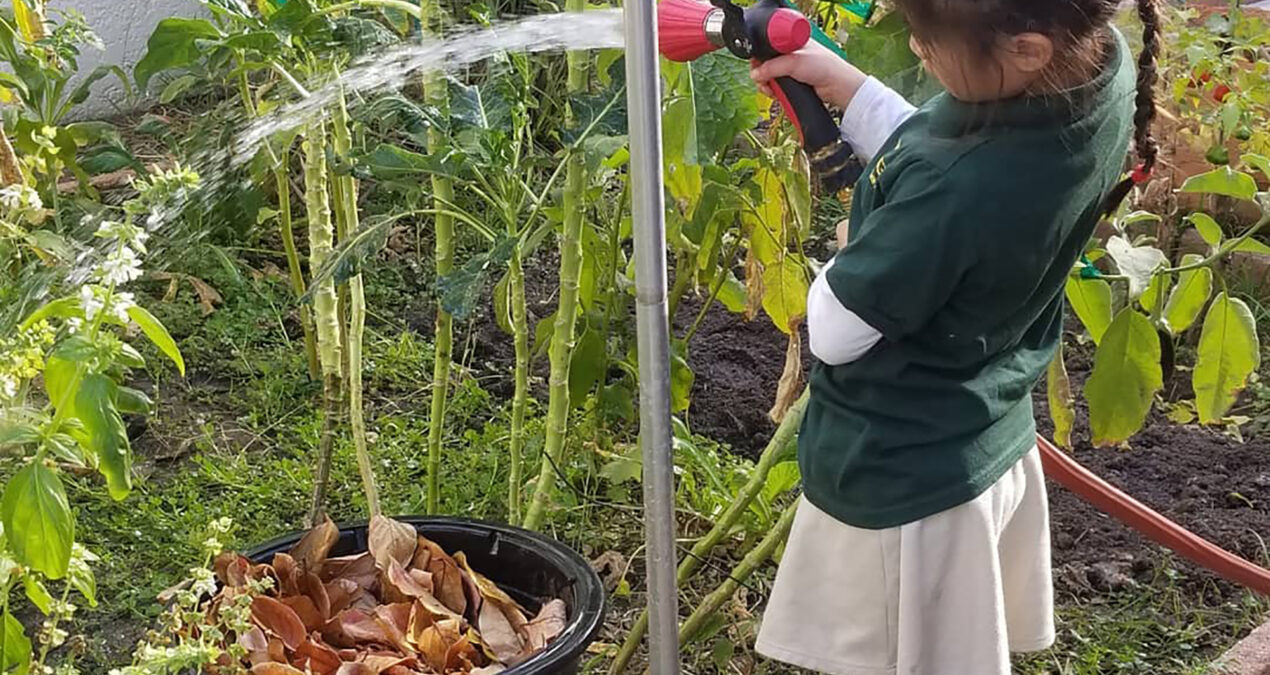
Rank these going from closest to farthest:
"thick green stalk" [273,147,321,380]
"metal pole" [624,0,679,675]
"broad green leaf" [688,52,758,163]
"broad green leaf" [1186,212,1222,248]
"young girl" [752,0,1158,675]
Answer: "metal pole" [624,0,679,675]
"young girl" [752,0,1158,675]
"broad green leaf" [688,52,758,163]
"broad green leaf" [1186,212,1222,248]
"thick green stalk" [273,147,321,380]

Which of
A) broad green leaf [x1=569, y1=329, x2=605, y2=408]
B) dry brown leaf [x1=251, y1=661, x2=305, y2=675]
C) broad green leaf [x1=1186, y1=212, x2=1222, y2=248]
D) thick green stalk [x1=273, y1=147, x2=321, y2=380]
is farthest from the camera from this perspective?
thick green stalk [x1=273, y1=147, x2=321, y2=380]

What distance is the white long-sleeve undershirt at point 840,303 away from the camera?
50.9 inches

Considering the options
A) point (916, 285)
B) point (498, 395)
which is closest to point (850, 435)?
point (916, 285)

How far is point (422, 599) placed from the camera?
1721 mm

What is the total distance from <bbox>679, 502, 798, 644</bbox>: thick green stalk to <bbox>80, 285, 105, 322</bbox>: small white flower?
2.85 ft

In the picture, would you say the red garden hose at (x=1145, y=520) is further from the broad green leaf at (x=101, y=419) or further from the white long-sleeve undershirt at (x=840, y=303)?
the broad green leaf at (x=101, y=419)

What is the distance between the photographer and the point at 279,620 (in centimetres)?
166

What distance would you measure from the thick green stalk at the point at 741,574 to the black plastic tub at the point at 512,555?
23cm

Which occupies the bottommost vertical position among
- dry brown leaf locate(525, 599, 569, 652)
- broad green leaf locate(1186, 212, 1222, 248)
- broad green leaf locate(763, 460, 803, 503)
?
broad green leaf locate(763, 460, 803, 503)

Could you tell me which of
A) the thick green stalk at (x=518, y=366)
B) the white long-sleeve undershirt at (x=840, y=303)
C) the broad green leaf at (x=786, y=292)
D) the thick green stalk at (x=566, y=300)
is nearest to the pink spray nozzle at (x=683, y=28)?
the white long-sleeve undershirt at (x=840, y=303)

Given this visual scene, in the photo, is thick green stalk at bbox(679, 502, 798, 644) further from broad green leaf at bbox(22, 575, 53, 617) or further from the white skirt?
broad green leaf at bbox(22, 575, 53, 617)

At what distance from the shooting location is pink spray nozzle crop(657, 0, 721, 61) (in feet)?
4.54

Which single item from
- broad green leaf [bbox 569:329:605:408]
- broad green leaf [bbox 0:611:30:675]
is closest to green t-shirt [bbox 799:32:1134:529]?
broad green leaf [bbox 569:329:605:408]

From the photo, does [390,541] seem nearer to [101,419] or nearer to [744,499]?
[744,499]
